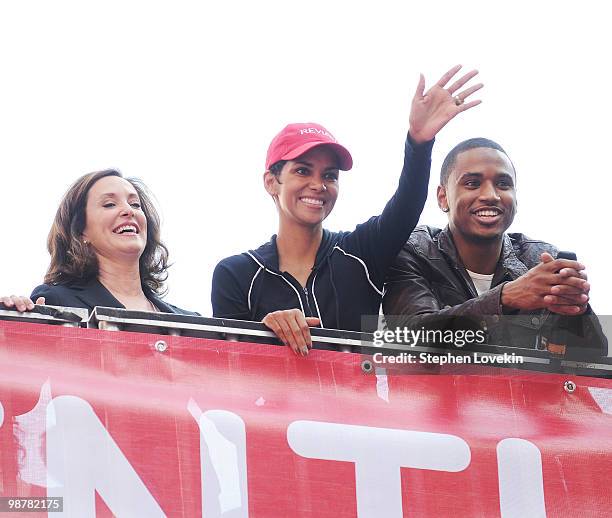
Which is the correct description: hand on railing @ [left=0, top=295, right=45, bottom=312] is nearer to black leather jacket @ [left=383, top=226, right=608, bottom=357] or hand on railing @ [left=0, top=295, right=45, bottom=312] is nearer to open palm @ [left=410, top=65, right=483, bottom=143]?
black leather jacket @ [left=383, top=226, right=608, bottom=357]

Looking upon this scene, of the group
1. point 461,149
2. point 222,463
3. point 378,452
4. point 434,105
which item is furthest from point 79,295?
point 461,149

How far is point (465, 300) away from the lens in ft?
11.6

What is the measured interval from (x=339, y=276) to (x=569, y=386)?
1.10 metres

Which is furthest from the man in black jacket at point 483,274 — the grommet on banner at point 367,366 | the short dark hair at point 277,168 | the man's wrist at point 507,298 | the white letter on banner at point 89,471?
the white letter on banner at point 89,471

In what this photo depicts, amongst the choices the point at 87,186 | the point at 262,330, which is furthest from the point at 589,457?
the point at 87,186

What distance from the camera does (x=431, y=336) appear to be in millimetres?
3090

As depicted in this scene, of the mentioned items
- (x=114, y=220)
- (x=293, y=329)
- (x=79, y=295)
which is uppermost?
(x=114, y=220)

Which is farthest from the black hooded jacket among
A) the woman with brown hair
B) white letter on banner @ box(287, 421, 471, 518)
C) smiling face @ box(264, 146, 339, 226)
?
white letter on banner @ box(287, 421, 471, 518)

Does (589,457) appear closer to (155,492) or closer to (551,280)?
(551,280)

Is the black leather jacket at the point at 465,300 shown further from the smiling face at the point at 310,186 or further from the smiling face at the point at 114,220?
the smiling face at the point at 114,220

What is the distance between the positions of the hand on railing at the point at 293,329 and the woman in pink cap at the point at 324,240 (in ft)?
1.46

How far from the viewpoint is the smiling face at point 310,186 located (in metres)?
3.87

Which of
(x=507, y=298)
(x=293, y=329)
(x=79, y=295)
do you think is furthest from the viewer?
(x=79, y=295)

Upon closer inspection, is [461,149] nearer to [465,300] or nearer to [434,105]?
[434,105]
